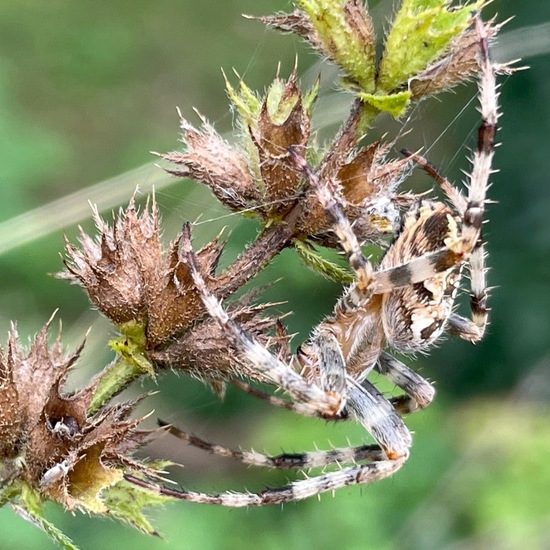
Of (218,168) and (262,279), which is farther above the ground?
(262,279)

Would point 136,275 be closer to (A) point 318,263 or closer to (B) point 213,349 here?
(B) point 213,349

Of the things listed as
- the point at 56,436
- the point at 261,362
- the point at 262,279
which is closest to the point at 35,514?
the point at 56,436

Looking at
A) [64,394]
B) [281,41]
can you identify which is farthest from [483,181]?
[281,41]

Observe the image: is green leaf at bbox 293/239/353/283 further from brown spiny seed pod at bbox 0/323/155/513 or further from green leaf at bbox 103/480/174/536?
green leaf at bbox 103/480/174/536

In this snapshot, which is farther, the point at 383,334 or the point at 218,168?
the point at 383,334

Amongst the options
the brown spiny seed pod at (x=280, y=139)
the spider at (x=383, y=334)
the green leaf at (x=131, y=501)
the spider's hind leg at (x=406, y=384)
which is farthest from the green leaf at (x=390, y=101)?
the spider's hind leg at (x=406, y=384)

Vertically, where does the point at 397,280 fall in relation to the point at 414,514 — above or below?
above

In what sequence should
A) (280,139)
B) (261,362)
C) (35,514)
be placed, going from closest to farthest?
(35,514), (280,139), (261,362)

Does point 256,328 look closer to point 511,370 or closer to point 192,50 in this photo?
point 511,370
